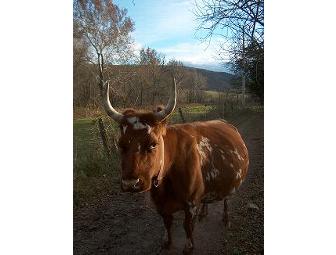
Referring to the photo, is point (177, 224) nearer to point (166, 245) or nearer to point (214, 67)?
point (166, 245)

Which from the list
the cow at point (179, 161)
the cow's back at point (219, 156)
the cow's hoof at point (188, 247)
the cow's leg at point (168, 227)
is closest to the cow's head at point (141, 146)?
the cow at point (179, 161)

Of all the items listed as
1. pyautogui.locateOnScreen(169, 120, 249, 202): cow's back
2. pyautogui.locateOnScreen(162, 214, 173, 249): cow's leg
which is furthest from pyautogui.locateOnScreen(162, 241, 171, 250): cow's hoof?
pyautogui.locateOnScreen(169, 120, 249, 202): cow's back

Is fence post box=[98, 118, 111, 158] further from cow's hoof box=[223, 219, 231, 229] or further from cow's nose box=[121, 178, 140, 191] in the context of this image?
cow's hoof box=[223, 219, 231, 229]

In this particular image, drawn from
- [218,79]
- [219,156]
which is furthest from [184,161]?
[218,79]

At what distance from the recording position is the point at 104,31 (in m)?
2.84

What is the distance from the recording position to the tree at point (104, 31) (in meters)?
2.79

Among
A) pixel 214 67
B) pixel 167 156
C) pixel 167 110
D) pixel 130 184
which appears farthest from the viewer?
pixel 214 67

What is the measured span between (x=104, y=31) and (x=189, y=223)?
1275mm

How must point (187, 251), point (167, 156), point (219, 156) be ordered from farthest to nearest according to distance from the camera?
point (219, 156) → point (187, 251) → point (167, 156)

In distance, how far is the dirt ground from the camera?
8.42 feet
